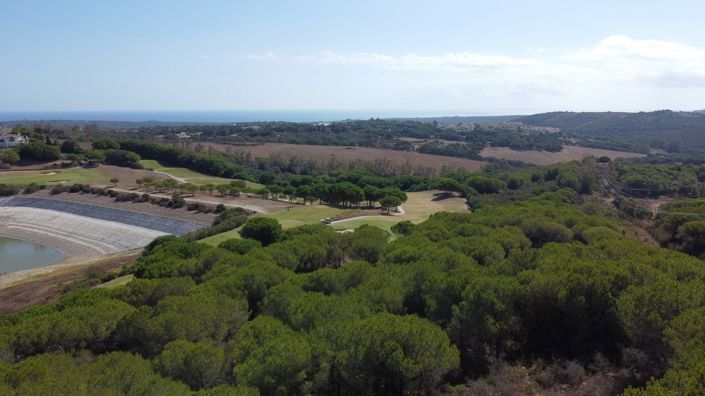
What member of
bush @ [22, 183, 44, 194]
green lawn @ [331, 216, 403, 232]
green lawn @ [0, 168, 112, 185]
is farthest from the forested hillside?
green lawn @ [0, 168, 112, 185]

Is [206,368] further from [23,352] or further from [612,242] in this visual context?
[612,242]

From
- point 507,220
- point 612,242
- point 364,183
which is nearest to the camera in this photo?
point 612,242

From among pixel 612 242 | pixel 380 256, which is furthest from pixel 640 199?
pixel 380 256

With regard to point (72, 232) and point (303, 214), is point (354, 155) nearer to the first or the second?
point (303, 214)

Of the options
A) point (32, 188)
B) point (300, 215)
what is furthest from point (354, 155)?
point (32, 188)

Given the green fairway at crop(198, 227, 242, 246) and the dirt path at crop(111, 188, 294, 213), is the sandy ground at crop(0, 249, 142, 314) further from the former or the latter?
the dirt path at crop(111, 188, 294, 213)
